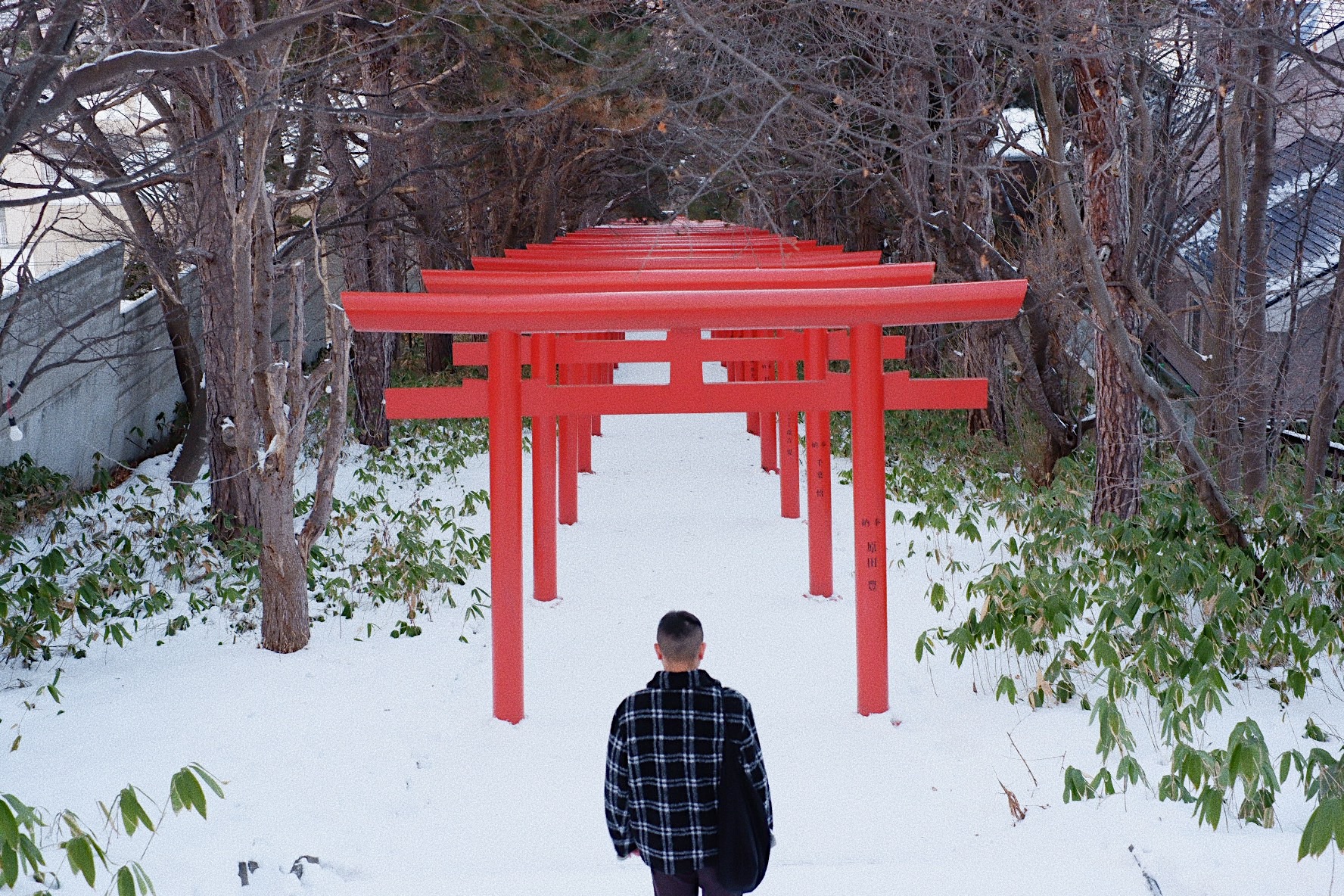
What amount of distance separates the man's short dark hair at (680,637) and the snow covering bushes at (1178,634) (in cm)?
165

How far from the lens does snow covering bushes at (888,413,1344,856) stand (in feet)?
12.8

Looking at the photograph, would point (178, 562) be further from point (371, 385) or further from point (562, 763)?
point (371, 385)

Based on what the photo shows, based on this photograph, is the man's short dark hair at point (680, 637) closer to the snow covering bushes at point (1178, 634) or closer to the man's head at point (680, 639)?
the man's head at point (680, 639)

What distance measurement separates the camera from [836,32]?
10.4m

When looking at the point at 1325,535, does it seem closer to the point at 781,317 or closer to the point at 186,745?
the point at 781,317

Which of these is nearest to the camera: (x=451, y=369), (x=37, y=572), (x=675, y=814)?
(x=675, y=814)

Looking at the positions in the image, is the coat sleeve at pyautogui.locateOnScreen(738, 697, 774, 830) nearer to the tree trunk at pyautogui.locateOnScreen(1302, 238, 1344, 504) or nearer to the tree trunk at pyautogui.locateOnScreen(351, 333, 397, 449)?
the tree trunk at pyautogui.locateOnScreen(1302, 238, 1344, 504)

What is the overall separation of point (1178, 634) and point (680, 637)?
10.8 feet

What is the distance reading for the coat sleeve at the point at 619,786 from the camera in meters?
3.00

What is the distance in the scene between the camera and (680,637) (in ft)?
9.64

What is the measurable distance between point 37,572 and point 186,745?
10.7ft

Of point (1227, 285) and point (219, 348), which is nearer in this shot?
point (1227, 285)

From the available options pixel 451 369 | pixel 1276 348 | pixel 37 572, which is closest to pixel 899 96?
pixel 1276 348

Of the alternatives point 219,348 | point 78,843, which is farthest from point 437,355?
point 78,843
